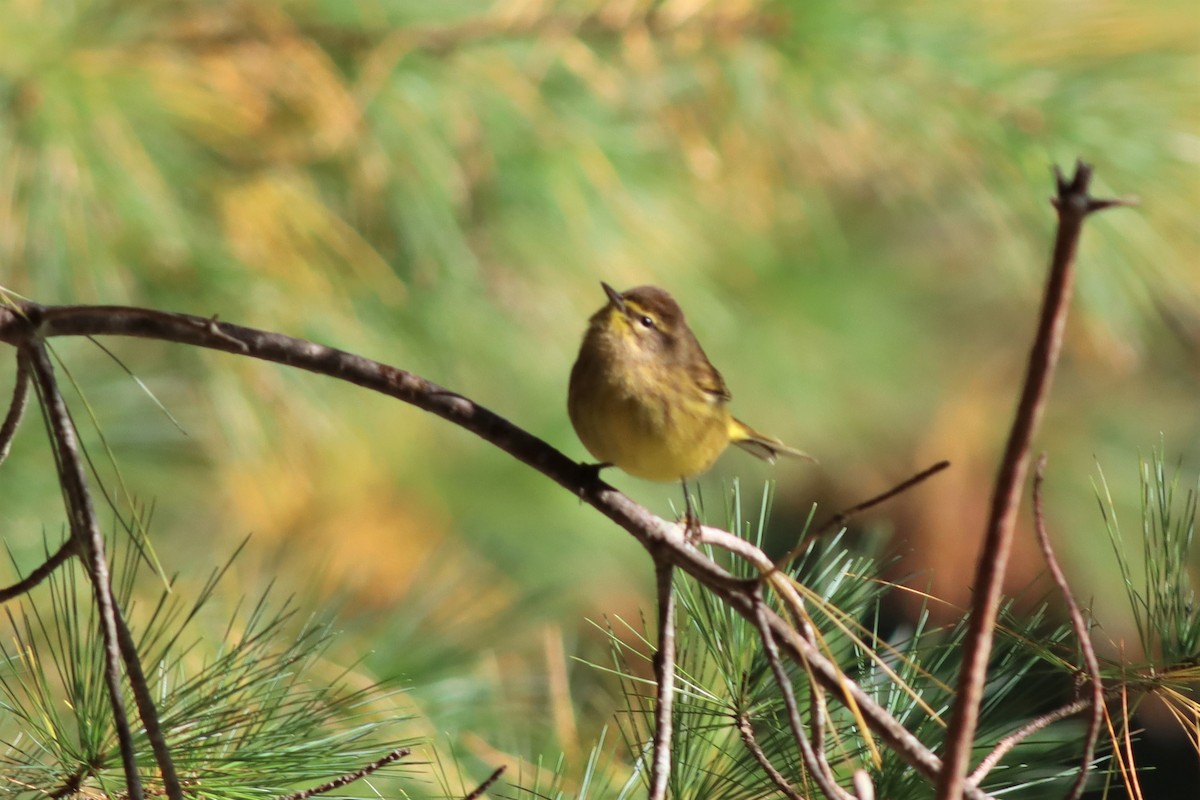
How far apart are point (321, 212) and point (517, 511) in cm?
92

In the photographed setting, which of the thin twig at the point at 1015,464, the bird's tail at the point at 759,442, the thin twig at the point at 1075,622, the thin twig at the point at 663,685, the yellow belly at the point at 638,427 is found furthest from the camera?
the bird's tail at the point at 759,442

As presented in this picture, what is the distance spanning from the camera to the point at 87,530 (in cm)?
63

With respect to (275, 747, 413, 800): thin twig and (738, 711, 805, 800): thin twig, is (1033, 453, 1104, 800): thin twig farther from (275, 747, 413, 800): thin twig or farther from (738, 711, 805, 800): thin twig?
(275, 747, 413, 800): thin twig

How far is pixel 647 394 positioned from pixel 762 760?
0.49 meters

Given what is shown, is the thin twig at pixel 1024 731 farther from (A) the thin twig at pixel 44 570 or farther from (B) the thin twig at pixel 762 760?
(A) the thin twig at pixel 44 570

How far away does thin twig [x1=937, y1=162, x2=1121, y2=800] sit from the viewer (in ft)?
1.31

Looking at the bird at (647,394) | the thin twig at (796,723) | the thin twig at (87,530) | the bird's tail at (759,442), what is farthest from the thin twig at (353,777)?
the bird's tail at (759,442)

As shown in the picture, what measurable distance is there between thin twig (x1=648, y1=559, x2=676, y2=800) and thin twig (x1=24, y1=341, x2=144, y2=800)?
0.24 metres

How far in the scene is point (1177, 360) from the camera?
3.22m

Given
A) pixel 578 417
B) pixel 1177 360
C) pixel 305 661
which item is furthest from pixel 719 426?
pixel 1177 360

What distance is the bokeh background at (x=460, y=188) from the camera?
1532mm

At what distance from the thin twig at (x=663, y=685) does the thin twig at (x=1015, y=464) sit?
199 mm

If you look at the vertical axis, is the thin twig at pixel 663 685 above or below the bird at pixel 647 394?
below

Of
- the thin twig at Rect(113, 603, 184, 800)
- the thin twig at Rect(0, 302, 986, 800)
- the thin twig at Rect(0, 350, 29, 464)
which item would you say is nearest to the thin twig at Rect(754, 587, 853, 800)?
the thin twig at Rect(0, 302, 986, 800)
